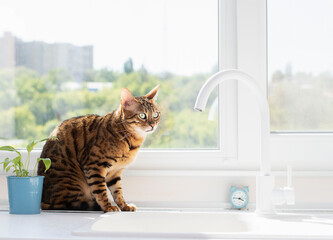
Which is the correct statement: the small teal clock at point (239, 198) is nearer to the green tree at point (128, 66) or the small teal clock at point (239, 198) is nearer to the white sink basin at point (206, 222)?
the white sink basin at point (206, 222)

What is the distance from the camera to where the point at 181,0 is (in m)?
1.82

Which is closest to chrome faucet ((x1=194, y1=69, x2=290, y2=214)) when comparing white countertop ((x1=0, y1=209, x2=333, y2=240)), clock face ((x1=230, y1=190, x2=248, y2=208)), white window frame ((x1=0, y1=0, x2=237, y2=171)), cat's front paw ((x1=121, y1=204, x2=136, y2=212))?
white countertop ((x1=0, y1=209, x2=333, y2=240))

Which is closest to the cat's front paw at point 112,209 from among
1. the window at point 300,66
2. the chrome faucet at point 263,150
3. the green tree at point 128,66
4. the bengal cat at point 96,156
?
the bengal cat at point 96,156

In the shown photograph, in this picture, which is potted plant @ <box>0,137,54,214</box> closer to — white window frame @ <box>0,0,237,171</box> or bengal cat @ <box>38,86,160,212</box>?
bengal cat @ <box>38,86,160,212</box>

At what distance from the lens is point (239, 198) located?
1.63 metres

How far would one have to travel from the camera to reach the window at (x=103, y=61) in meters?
1.81

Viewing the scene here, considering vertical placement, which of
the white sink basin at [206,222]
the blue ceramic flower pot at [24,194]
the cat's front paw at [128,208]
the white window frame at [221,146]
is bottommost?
the white sink basin at [206,222]

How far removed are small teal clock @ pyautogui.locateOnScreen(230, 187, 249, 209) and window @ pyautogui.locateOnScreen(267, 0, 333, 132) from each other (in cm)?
29

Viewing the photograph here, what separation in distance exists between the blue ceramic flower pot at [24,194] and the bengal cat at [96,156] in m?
0.09

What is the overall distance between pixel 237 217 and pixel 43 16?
1.08 meters

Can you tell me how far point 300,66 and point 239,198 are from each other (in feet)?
1.81

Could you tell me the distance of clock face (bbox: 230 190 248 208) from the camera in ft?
5.34

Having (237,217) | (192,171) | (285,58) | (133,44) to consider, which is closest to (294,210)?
(237,217)

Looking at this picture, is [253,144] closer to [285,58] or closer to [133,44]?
[285,58]
